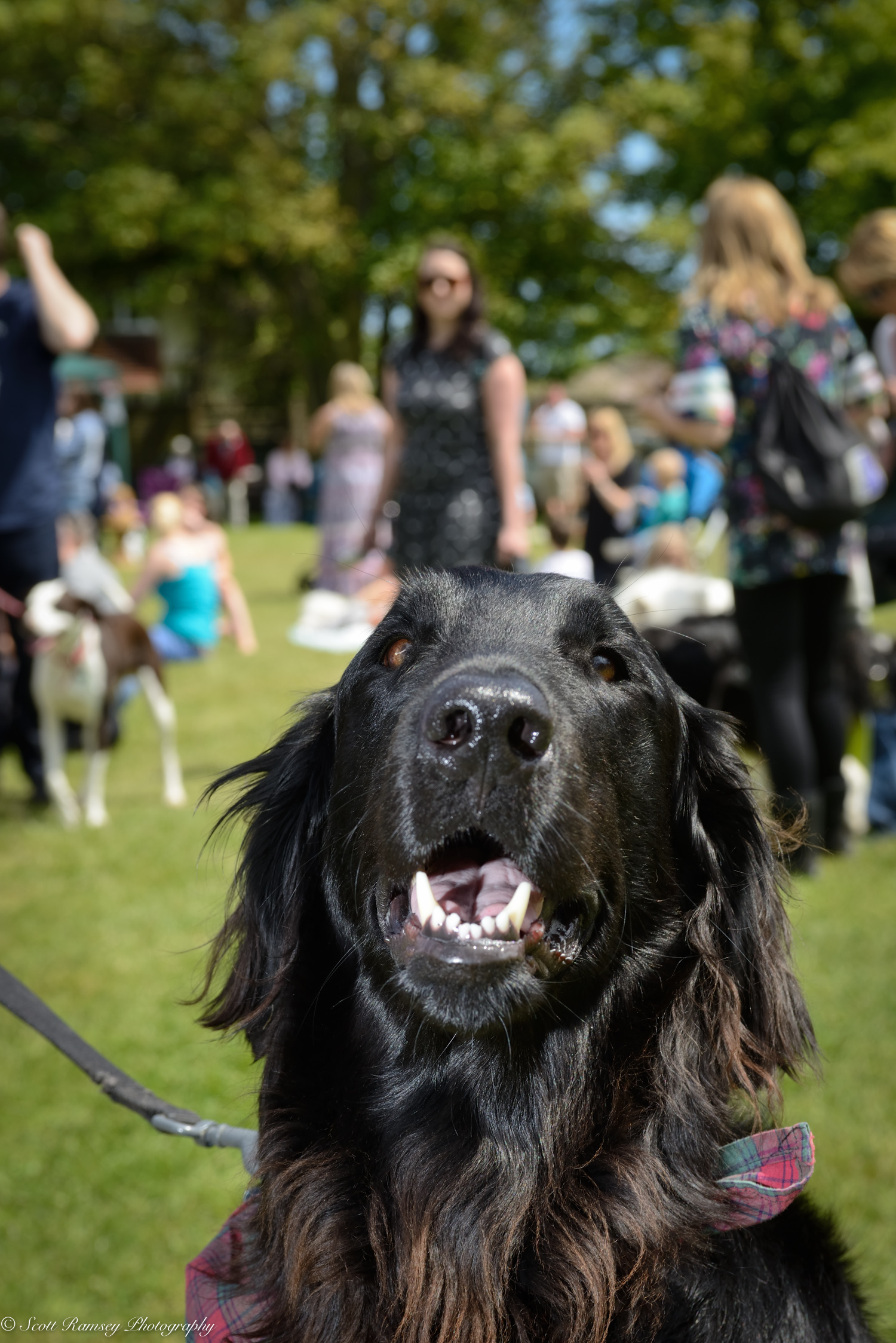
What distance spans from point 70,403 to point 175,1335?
11.4 m

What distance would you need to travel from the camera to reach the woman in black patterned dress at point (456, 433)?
4480mm

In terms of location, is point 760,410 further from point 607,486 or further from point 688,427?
point 607,486

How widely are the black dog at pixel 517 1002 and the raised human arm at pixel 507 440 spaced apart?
2735 millimetres

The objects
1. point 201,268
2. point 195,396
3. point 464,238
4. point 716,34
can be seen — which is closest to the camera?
point 716,34

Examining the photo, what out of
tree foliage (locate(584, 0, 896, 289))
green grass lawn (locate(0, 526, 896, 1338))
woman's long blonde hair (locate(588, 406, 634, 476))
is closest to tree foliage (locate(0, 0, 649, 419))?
tree foliage (locate(584, 0, 896, 289))

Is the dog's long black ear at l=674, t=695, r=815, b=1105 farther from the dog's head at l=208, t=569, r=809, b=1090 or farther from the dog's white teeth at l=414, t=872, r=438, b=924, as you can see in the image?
the dog's white teeth at l=414, t=872, r=438, b=924

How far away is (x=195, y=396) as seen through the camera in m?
32.0

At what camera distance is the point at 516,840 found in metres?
1.48

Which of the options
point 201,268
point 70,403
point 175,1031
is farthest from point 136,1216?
point 201,268

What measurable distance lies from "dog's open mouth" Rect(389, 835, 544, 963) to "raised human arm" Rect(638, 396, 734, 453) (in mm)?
2770

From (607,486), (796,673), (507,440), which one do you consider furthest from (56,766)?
(607,486)

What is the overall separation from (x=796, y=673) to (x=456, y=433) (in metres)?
1.65

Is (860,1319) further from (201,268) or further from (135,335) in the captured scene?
(135,335)

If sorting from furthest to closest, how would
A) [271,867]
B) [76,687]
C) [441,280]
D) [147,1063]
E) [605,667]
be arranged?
[76,687], [441,280], [147,1063], [271,867], [605,667]
